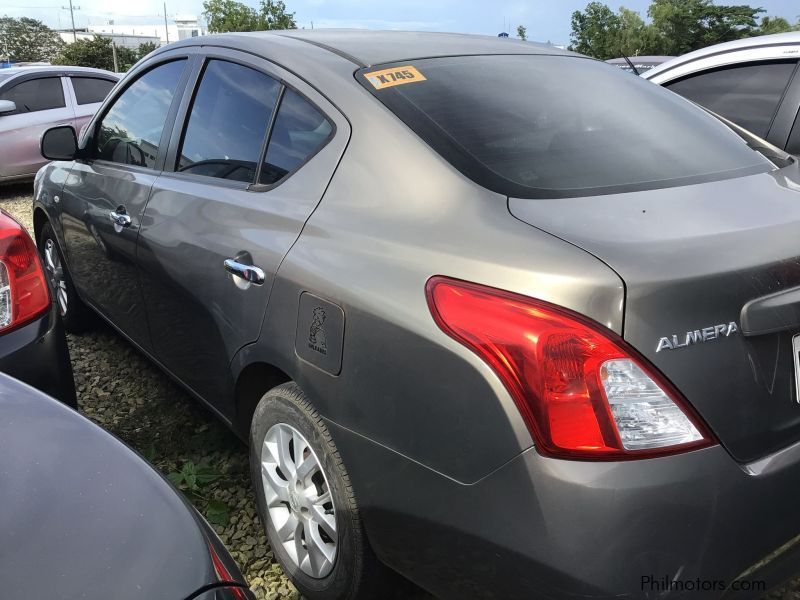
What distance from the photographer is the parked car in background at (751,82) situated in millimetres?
3432

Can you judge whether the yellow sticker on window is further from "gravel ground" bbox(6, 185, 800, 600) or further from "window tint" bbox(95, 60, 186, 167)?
"gravel ground" bbox(6, 185, 800, 600)

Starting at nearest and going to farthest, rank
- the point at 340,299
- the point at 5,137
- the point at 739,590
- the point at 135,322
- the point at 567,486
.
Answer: the point at 567,486
the point at 739,590
the point at 340,299
the point at 135,322
the point at 5,137

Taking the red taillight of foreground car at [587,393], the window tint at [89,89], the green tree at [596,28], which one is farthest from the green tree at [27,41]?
the red taillight of foreground car at [587,393]

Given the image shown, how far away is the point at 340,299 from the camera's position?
5.59ft

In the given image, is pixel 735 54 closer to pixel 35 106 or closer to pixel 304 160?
pixel 304 160

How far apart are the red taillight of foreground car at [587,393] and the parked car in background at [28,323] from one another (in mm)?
1699

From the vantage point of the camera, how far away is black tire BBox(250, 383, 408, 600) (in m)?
1.79

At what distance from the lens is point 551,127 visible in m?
1.95

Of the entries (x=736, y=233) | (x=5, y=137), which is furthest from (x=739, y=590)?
(x=5, y=137)

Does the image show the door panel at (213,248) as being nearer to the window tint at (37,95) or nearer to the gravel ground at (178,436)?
the gravel ground at (178,436)

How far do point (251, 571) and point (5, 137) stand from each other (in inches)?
325

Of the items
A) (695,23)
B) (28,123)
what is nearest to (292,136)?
(28,123)

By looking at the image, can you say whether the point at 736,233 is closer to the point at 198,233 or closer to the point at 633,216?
the point at 633,216

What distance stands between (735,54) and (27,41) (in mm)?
109231
